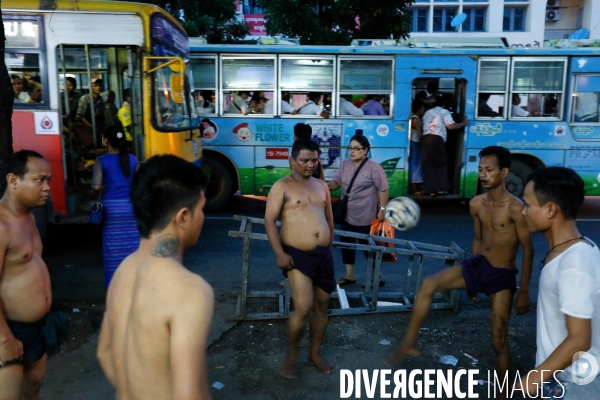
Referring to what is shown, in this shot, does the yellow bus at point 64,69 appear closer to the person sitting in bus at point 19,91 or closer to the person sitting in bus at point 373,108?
the person sitting in bus at point 19,91

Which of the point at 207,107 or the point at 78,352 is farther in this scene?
the point at 207,107

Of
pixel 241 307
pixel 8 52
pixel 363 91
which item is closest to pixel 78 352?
pixel 241 307

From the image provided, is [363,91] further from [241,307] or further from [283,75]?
[241,307]

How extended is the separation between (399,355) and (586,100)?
7.66m

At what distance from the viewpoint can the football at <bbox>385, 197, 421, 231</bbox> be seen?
5.11m

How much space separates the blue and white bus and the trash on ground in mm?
5549

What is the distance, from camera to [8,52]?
6.52 m

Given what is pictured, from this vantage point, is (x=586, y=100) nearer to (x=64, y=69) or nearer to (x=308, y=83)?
(x=308, y=83)

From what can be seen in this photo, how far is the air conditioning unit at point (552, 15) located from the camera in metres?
28.4

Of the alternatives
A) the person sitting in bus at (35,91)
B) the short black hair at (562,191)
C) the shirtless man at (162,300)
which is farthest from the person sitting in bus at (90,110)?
the short black hair at (562,191)

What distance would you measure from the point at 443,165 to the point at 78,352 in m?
6.90

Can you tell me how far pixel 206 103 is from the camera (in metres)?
9.62

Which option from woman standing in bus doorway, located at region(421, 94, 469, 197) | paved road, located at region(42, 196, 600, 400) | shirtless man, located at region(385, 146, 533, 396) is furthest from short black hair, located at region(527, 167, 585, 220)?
woman standing in bus doorway, located at region(421, 94, 469, 197)

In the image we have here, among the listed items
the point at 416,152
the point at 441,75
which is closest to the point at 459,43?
the point at 441,75
